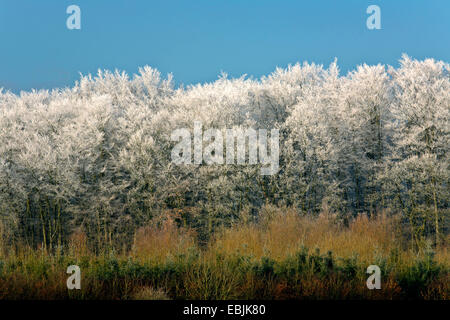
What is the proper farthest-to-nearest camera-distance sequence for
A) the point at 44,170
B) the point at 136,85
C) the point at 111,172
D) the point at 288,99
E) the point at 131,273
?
the point at 136,85
the point at 288,99
the point at 111,172
the point at 44,170
the point at 131,273

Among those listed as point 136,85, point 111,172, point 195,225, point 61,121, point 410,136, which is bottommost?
point 195,225

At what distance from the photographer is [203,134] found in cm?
3092

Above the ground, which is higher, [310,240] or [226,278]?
[226,278]

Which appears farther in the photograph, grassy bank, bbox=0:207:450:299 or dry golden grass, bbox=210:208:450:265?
dry golden grass, bbox=210:208:450:265

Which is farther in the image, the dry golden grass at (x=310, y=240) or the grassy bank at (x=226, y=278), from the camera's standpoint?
the dry golden grass at (x=310, y=240)

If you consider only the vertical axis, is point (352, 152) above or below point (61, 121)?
below

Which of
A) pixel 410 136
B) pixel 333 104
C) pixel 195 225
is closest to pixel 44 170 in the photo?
pixel 195 225

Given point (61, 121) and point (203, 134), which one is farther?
point (61, 121)

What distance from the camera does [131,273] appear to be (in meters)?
9.35

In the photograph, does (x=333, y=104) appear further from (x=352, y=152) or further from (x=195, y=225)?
(x=195, y=225)

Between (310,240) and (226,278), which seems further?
(310,240)

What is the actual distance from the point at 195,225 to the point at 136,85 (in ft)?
55.9

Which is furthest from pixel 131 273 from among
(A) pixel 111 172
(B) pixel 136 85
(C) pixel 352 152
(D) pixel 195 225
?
(B) pixel 136 85
